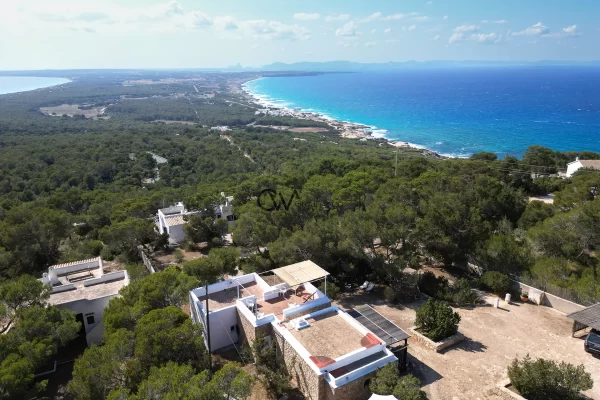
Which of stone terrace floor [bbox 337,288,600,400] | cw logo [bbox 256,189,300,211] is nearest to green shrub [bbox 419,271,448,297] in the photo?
stone terrace floor [bbox 337,288,600,400]

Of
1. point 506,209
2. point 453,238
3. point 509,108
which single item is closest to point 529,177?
point 506,209

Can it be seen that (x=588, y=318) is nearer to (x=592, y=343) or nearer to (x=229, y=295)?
(x=592, y=343)

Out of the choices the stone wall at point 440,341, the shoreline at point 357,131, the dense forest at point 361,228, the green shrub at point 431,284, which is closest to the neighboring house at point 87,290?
the dense forest at point 361,228

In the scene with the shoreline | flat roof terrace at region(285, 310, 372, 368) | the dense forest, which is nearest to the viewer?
flat roof terrace at region(285, 310, 372, 368)

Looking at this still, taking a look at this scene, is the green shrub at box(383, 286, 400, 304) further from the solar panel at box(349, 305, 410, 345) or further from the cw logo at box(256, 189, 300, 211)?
the cw logo at box(256, 189, 300, 211)

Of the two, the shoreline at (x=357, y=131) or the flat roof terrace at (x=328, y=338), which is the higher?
the flat roof terrace at (x=328, y=338)

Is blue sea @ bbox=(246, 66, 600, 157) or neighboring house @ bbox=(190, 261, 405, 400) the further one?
blue sea @ bbox=(246, 66, 600, 157)

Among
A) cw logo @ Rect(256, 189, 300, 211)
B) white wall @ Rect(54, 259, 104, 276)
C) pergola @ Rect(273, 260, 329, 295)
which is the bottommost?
white wall @ Rect(54, 259, 104, 276)

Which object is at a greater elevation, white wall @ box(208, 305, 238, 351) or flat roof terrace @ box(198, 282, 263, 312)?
flat roof terrace @ box(198, 282, 263, 312)

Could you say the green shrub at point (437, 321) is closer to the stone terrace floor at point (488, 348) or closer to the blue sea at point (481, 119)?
the stone terrace floor at point (488, 348)
